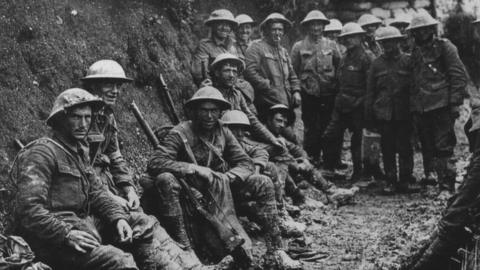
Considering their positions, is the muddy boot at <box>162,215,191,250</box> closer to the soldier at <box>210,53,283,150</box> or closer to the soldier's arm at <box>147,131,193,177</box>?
the soldier's arm at <box>147,131,193,177</box>

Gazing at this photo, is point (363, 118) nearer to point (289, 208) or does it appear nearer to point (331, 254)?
point (289, 208)

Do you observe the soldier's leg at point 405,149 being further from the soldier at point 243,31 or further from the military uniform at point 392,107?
the soldier at point 243,31

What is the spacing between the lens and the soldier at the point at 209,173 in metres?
7.12

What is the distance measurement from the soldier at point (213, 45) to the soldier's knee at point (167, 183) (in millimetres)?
3075

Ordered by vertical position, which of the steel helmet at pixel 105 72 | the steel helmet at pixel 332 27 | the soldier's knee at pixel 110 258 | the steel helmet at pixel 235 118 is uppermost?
the steel helmet at pixel 332 27

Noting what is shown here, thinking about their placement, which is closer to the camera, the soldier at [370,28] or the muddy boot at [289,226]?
the muddy boot at [289,226]

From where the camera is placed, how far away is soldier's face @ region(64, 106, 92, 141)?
553cm

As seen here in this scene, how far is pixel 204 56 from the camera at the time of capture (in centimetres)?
1015

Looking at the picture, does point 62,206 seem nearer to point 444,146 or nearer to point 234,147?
point 234,147

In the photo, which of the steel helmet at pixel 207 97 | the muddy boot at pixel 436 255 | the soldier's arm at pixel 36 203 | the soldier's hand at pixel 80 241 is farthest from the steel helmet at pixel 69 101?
the muddy boot at pixel 436 255

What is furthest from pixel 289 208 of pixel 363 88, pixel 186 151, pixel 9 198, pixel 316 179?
pixel 9 198

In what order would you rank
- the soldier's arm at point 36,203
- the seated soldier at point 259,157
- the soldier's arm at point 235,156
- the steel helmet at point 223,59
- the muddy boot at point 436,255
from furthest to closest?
1. the steel helmet at point 223,59
2. the seated soldier at point 259,157
3. the soldier's arm at point 235,156
4. the muddy boot at point 436,255
5. the soldier's arm at point 36,203

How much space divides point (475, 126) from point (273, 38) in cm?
574

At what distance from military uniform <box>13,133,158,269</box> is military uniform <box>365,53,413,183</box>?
6.08m
